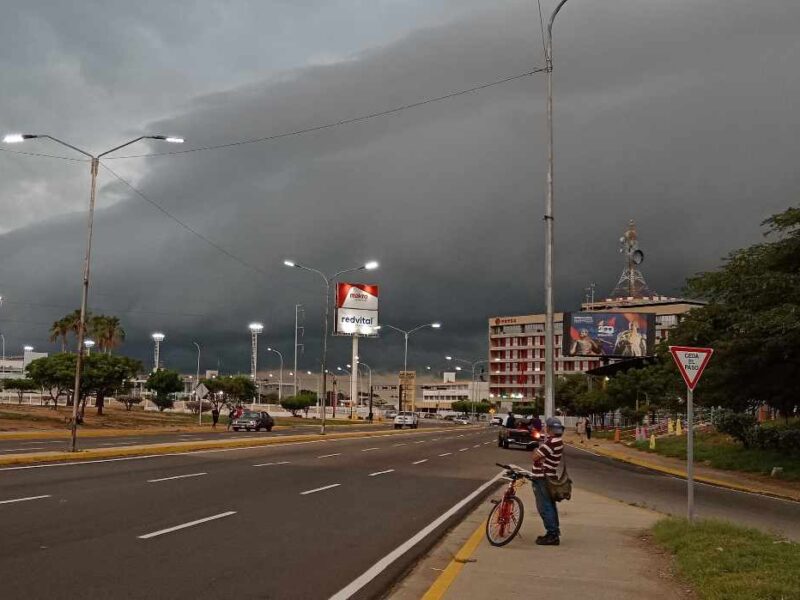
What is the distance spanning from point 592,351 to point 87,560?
81449 millimetres

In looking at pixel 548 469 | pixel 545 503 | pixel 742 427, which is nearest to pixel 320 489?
pixel 545 503

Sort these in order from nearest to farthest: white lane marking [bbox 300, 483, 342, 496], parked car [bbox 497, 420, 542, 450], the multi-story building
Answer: white lane marking [bbox 300, 483, 342, 496] < parked car [bbox 497, 420, 542, 450] < the multi-story building

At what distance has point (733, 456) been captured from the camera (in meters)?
31.8

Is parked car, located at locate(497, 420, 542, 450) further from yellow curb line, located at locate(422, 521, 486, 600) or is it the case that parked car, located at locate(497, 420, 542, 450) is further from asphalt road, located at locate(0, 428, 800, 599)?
yellow curb line, located at locate(422, 521, 486, 600)

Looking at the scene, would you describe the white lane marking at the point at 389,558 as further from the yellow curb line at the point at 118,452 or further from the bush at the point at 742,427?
the bush at the point at 742,427

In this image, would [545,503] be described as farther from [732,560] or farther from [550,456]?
[732,560]

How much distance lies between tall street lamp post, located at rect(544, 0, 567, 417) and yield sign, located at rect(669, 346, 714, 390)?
5.17m

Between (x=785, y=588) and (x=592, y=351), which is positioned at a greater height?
(x=592, y=351)

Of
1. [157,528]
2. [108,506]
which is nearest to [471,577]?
[157,528]

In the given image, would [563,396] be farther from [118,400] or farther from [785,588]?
[785,588]

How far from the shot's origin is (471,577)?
8281 mm

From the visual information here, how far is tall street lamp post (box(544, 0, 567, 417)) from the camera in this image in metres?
18.3

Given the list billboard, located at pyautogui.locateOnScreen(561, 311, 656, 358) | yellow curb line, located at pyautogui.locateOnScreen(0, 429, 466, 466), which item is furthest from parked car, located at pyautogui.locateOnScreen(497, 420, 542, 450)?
billboard, located at pyautogui.locateOnScreen(561, 311, 656, 358)

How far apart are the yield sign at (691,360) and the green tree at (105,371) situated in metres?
55.2
